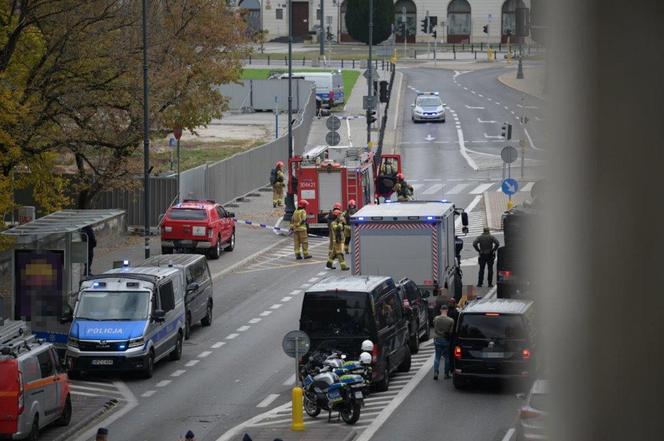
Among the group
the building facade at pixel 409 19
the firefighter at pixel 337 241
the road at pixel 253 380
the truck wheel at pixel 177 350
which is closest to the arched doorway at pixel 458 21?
the building facade at pixel 409 19

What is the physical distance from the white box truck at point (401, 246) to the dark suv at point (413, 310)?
69cm

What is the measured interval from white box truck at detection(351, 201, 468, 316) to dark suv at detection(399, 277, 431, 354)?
27.2 inches

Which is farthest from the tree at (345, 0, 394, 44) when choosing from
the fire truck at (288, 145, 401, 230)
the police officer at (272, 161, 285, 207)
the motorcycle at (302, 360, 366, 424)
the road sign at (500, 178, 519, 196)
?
the motorcycle at (302, 360, 366, 424)

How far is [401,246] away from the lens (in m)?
28.9

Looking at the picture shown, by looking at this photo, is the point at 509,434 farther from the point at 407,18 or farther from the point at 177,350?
the point at 407,18

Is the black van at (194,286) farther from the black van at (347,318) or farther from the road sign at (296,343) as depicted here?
the road sign at (296,343)

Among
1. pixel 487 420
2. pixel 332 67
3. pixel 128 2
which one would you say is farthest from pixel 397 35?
pixel 487 420

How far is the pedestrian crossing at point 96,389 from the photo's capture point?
23.9 metres

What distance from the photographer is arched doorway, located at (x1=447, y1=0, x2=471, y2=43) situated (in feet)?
426

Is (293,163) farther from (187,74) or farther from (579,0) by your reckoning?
(579,0)

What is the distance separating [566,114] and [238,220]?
152 ft

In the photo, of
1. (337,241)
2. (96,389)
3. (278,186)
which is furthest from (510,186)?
(96,389)

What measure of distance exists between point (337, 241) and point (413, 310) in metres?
10.3

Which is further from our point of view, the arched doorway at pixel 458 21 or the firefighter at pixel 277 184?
the arched doorway at pixel 458 21
